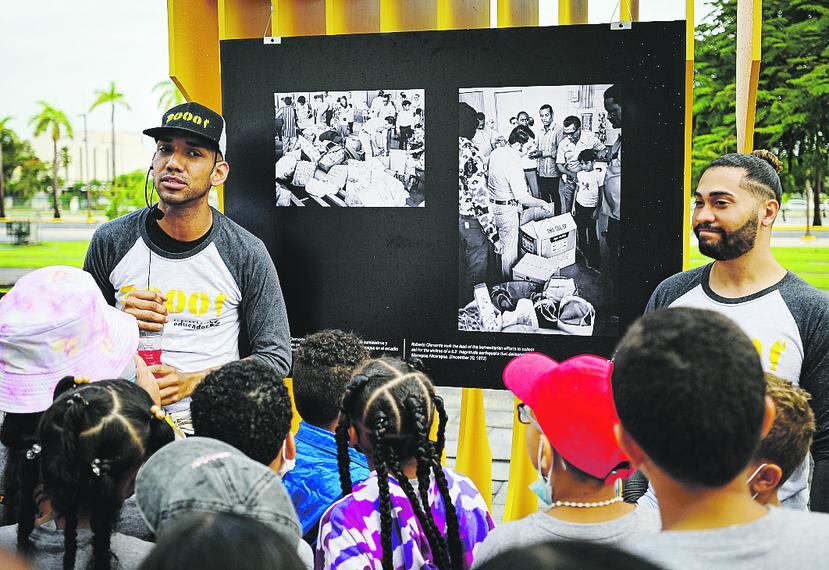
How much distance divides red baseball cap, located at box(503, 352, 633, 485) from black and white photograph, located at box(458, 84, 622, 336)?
6.35ft

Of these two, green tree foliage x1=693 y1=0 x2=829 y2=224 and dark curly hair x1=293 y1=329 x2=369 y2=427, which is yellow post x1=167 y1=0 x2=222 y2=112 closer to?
dark curly hair x1=293 y1=329 x2=369 y2=427

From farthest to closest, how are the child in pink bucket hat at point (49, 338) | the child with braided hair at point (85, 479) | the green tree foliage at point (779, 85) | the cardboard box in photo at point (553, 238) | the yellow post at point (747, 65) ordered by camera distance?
the green tree foliage at point (779, 85) → the cardboard box in photo at point (553, 238) → the yellow post at point (747, 65) → the child in pink bucket hat at point (49, 338) → the child with braided hair at point (85, 479)

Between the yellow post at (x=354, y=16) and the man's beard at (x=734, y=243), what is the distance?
2377mm

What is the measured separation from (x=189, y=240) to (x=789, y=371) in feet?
7.92

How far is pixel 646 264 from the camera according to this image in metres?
3.87

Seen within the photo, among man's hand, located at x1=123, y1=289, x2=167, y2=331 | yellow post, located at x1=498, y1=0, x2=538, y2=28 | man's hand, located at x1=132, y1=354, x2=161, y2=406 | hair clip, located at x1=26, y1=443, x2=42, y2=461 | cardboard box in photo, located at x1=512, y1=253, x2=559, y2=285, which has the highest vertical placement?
yellow post, located at x1=498, y1=0, x2=538, y2=28

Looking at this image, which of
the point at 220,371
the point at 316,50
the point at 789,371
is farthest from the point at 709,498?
the point at 316,50

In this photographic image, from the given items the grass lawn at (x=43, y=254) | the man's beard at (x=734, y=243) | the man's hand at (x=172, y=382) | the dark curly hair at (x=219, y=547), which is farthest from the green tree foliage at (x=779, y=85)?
the grass lawn at (x=43, y=254)

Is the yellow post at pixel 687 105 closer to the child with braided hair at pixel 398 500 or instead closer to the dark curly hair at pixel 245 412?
the child with braided hair at pixel 398 500

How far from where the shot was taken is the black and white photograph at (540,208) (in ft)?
12.8

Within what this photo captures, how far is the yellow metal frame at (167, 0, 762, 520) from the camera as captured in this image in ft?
14.1

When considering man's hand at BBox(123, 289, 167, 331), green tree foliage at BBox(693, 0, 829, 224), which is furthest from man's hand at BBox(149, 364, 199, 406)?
green tree foliage at BBox(693, 0, 829, 224)

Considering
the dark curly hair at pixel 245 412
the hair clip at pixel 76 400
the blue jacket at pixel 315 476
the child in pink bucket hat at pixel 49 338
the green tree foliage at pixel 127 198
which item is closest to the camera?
the hair clip at pixel 76 400

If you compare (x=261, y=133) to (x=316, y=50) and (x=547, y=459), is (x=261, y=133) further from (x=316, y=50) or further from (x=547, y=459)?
(x=547, y=459)
